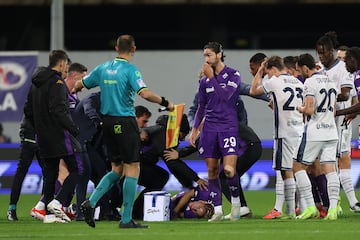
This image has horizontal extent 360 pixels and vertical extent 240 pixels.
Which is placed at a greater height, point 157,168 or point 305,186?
point 157,168

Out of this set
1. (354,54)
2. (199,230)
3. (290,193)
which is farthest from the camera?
(354,54)

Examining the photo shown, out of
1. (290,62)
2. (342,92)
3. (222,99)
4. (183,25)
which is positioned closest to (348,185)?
(342,92)

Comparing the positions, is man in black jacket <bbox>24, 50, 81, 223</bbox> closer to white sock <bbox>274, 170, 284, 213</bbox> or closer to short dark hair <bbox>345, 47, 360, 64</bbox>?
white sock <bbox>274, 170, 284, 213</bbox>

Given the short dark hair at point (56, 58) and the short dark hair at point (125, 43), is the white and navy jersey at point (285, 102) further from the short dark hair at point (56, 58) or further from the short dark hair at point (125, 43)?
the short dark hair at point (56, 58)

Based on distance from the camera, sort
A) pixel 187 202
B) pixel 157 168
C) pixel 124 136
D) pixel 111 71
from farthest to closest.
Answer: pixel 157 168 < pixel 187 202 < pixel 111 71 < pixel 124 136

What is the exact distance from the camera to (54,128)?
16.8 meters

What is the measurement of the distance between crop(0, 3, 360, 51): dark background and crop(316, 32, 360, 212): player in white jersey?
584 inches

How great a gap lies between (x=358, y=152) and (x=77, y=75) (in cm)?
724

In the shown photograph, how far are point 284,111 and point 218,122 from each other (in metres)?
0.91

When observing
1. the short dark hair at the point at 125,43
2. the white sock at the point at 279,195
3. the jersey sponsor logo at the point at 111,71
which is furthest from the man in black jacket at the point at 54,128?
the white sock at the point at 279,195

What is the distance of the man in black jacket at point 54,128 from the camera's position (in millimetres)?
16625

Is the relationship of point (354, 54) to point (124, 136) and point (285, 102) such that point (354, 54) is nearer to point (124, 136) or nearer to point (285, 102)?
point (285, 102)

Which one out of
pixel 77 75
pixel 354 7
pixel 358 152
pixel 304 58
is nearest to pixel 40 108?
pixel 77 75

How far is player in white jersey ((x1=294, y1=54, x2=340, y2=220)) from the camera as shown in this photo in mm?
16594
